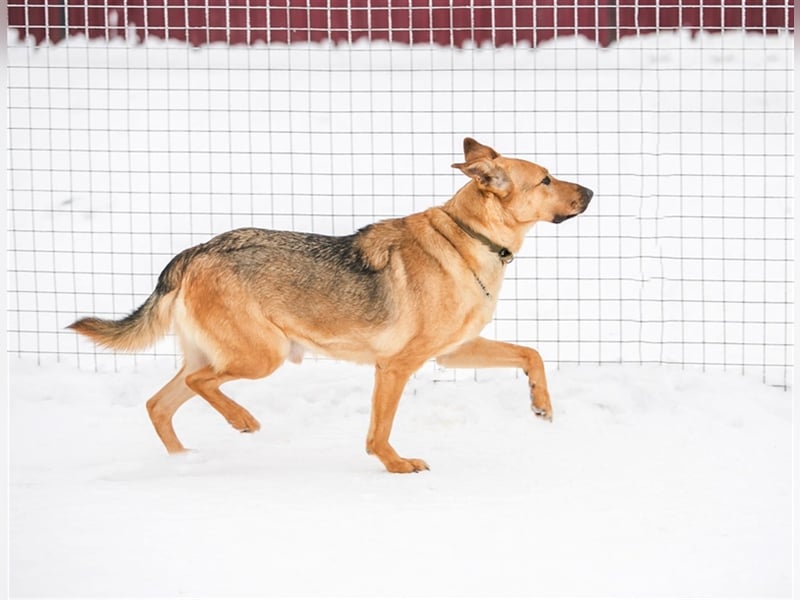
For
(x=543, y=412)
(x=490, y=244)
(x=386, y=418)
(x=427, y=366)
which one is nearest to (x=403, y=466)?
Result: (x=386, y=418)

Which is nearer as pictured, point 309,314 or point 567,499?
point 567,499

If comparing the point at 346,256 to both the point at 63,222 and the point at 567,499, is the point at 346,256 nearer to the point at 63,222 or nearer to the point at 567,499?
the point at 567,499

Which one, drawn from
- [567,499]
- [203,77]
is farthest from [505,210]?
[203,77]

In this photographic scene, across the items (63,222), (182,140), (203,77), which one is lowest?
(63,222)

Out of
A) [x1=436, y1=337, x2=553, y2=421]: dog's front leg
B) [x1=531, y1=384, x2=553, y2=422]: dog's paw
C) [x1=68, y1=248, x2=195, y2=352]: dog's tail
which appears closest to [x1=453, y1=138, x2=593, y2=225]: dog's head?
[x1=436, y1=337, x2=553, y2=421]: dog's front leg

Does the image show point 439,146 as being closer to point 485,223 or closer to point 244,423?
point 485,223

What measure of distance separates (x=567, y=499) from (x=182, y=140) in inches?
125

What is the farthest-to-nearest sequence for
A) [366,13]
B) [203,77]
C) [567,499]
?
1. [203,77]
2. [366,13]
3. [567,499]

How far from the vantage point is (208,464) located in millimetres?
4039

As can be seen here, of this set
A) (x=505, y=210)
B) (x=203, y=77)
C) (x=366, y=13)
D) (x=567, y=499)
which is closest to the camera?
(x=567, y=499)

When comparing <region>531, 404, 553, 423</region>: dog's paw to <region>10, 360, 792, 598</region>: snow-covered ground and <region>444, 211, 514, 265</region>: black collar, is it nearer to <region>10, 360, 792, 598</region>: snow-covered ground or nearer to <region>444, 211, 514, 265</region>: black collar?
<region>10, 360, 792, 598</region>: snow-covered ground

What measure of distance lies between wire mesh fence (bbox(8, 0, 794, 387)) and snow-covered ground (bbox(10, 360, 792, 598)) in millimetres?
467

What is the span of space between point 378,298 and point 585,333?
1.80 meters

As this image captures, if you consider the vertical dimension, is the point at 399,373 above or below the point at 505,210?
below
